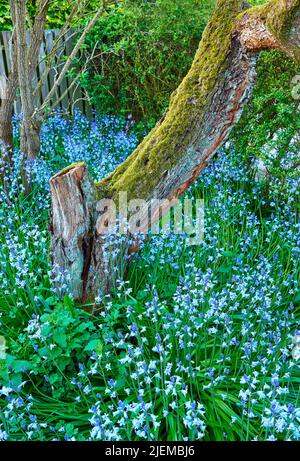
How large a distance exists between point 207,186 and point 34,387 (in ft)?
9.89

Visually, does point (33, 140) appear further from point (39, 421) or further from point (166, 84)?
point (39, 421)

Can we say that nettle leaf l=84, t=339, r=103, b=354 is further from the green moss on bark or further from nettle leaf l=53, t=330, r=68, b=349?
the green moss on bark

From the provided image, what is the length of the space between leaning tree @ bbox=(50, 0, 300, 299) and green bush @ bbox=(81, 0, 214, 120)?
318 cm

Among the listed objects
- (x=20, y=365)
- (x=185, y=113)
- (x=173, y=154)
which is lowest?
(x=20, y=365)

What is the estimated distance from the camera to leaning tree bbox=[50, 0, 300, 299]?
11.3 ft

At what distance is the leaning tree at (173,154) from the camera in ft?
11.3

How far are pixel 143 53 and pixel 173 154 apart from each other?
3963 mm

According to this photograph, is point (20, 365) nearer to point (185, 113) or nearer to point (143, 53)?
point (185, 113)

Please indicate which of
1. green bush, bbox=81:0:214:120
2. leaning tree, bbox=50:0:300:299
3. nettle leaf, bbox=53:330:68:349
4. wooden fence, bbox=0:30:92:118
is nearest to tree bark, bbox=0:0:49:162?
green bush, bbox=81:0:214:120

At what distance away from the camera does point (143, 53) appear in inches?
281

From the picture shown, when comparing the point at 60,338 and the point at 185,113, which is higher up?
the point at 185,113

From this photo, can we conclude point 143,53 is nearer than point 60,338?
No

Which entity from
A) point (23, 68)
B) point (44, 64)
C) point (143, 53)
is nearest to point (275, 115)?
point (143, 53)

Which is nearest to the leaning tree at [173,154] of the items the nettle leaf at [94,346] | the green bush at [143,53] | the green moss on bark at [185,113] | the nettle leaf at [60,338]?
the green moss on bark at [185,113]
